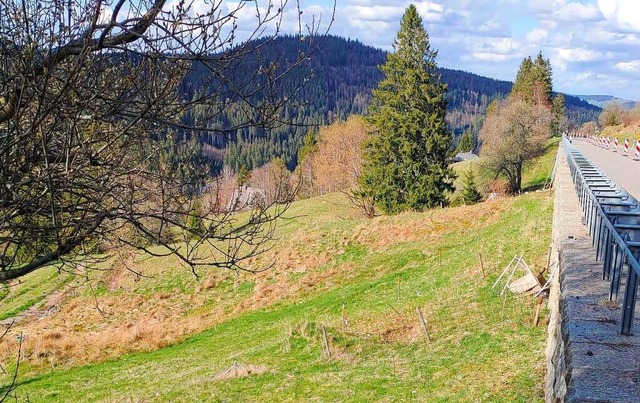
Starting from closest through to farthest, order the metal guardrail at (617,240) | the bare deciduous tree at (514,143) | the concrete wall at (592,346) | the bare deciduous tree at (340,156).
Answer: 1. the concrete wall at (592,346)
2. the metal guardrail at (617,240)
3. the bare deciduous tree at (514,143)
4. the bare deciduous tree at (340,156)

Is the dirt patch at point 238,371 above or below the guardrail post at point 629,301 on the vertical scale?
below

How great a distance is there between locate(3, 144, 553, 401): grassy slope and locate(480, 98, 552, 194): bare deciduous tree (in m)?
19.5

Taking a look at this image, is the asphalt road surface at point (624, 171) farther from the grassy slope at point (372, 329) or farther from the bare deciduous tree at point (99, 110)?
the bare deciduous tree at point (99, 110)

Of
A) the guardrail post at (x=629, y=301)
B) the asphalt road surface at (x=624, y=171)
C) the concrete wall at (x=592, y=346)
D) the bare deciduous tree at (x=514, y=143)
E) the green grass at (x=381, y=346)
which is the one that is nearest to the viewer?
the concrete wall at (x=592, y=346)

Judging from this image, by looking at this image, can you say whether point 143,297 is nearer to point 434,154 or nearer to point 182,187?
point 434,154

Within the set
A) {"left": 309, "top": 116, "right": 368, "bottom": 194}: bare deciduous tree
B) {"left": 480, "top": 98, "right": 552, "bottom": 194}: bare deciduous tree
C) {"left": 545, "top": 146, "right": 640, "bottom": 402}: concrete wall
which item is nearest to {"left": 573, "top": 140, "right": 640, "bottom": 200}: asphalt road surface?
{"left": 545, "top": 146, "right": 640, "bottom": 402}: concrete wall

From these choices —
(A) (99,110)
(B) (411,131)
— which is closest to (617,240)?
(A) (99,110)

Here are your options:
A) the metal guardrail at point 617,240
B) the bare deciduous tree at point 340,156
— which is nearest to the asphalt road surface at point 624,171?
the metal guardrail at point 617,240

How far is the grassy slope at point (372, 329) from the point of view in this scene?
1052 centimetres

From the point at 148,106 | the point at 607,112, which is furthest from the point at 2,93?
the point at 607,112

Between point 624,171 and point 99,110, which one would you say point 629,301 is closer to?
point 99,110

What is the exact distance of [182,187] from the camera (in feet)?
18.8

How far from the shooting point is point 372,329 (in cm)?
1518

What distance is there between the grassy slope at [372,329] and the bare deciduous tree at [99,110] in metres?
1.42
